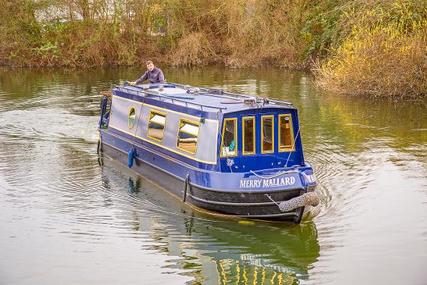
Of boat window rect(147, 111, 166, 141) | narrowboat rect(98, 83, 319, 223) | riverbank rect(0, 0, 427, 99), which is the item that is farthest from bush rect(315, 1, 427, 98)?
boat window rect(147, 111, 166, 141)

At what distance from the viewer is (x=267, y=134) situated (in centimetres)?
1195

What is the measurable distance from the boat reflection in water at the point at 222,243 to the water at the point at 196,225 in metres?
0.02

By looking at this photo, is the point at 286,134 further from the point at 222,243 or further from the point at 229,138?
the point at 222,243

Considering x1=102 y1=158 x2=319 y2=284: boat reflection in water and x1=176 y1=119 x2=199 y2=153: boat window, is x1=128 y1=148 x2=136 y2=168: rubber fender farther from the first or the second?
x1=176 y1=119 x2=199 y2=153: boat window

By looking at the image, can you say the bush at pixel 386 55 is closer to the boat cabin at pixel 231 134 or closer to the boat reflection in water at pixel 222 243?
the boat cabin at pixel 231 134

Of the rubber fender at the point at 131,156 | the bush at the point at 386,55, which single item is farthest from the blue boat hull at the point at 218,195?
the bush at the point at 386,55

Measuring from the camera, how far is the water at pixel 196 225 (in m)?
9.76

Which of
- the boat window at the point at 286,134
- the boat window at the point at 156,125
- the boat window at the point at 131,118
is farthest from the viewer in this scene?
the boat window at the point at 131,118

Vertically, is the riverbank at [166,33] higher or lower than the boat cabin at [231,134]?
higher

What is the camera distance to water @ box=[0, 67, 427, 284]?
32.0 feet

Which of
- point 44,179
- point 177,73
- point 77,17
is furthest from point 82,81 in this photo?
point 44,179

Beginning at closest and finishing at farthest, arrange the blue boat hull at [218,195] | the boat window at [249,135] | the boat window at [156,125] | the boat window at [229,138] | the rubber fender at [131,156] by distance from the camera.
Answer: the blue boat hull at [218,195], the boat window at [229,138], the boat window at [249,135], the boat window at [156,125], the rubber fender at [131,156]

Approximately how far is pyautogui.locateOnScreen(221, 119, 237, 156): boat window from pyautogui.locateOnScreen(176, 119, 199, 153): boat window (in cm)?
73

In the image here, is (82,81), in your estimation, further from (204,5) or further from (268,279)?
(268,279)
